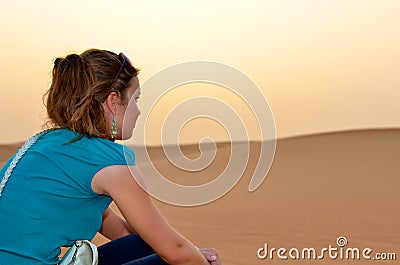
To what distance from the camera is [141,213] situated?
6.82ft

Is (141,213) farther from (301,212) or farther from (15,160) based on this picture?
(301,212)

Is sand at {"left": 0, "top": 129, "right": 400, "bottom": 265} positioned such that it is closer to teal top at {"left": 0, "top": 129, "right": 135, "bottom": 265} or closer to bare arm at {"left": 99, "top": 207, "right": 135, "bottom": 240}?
bare arm at {"left": 99, "top": 207, "right": 135, "bottom": 240}

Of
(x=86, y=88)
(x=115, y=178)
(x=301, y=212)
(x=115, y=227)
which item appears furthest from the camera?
(x=301, y=212)

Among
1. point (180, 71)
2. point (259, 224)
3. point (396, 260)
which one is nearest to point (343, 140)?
point (259, 224)

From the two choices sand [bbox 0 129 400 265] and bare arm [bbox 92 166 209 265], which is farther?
sand [bbox 0 129 400 265]

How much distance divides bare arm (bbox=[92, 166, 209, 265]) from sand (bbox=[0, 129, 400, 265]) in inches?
19.0

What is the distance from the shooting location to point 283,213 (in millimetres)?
8562

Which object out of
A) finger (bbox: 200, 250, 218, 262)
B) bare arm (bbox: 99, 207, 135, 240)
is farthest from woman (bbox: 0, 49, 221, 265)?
bare arm (bbox: 99, 207, 135, 240)

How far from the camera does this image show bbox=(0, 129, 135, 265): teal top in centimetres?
208

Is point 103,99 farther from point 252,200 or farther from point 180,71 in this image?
point 252,200

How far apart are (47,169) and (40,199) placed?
3.8 inches

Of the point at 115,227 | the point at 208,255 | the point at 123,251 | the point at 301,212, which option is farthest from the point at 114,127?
the point at 301,212

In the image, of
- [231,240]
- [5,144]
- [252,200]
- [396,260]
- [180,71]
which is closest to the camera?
[180,71]

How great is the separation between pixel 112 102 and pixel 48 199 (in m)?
0.38
